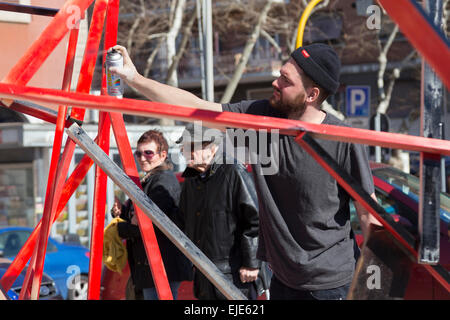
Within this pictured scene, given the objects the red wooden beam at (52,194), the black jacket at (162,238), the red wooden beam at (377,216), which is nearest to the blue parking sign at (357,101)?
the black jacket at (162,238)

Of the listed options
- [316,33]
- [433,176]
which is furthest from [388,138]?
[316,33]

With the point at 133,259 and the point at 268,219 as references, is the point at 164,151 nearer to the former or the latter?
the point at 133,259

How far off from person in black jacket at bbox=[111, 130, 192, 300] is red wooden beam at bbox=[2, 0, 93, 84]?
215cm

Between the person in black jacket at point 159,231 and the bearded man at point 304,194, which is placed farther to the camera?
the person in black jacket at point 159,231

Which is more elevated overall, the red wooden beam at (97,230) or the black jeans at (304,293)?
the red wooden beam at (97,230)

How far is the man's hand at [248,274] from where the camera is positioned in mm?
3834

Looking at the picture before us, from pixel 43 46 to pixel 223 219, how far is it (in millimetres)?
2131

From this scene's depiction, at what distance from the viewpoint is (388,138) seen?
59.4 inches

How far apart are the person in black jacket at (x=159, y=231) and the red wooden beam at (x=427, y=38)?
3075 mm

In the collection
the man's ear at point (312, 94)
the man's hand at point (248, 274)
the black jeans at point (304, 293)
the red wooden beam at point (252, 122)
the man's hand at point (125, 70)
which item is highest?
the man's hand at point (125, 70)

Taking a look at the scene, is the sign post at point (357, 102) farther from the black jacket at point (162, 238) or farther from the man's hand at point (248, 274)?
the man's hand at point (248, 274)

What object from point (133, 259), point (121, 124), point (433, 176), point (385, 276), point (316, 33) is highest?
point (316, 33)

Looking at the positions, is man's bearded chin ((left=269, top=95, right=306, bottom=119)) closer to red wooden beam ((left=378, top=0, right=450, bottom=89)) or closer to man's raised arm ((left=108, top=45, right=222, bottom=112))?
man's raised arm ((left=108, top=45, right=222, bottom=112))
